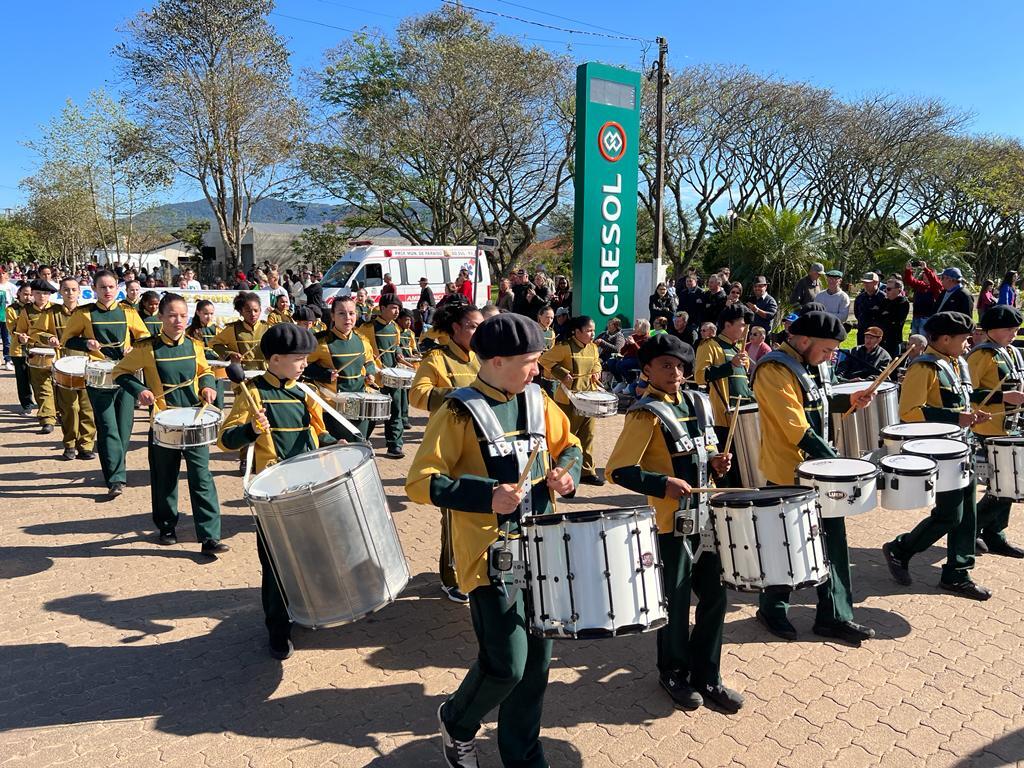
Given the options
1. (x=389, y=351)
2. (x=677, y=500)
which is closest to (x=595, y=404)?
(x=389, y=351)

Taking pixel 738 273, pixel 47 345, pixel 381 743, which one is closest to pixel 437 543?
pixel 381 743

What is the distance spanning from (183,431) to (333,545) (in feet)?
9.60

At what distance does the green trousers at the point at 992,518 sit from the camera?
20.6 ft

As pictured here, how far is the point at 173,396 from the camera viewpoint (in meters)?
6.98

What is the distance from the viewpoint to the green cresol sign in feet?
42.5

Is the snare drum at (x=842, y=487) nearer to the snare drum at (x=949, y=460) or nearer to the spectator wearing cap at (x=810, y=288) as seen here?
the snare drum at (x=949, y=460)

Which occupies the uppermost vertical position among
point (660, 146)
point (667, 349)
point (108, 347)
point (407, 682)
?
point (660, 146)

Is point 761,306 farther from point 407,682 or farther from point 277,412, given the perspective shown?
point 407,682

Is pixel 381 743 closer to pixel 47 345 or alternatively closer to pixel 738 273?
pixel 47 345

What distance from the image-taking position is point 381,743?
3.94m

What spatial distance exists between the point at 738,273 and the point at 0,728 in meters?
23.0

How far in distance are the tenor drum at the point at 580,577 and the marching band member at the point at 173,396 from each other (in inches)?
162

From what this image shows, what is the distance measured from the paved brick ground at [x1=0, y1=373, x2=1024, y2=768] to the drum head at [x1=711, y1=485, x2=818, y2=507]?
1.17 m

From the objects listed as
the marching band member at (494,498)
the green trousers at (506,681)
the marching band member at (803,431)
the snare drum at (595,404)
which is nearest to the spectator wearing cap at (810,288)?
the snare drum at (595,404)
